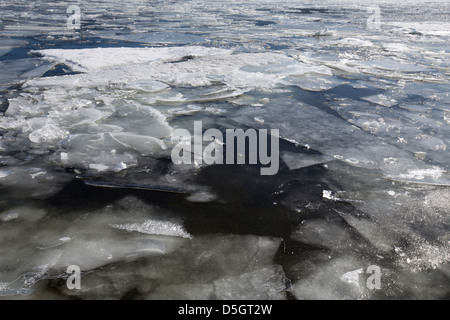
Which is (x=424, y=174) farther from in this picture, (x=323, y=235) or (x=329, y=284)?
(x=329, y=284)

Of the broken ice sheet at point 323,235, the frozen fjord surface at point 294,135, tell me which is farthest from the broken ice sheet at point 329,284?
the broken ice sheet at point 323,235

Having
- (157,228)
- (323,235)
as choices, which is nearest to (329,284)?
(323,235)

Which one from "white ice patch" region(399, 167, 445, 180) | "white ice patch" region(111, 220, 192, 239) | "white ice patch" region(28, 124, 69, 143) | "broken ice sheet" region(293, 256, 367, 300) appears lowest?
"broken ice sheet" region(293, 256, 367, 300)

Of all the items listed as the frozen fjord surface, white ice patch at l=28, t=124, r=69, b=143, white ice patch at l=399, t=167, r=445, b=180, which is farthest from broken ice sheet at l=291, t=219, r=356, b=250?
white ice patch at l=28, t=124, r=69, b=143

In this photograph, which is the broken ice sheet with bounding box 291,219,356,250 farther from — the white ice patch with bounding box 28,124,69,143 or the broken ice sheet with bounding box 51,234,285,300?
the white ice patch with bounding box 28,124,69,143

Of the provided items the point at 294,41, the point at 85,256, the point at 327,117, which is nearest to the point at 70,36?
the point at 294,41

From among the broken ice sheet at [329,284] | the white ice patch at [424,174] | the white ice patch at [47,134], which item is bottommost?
the broken ice sheet at [329,284]

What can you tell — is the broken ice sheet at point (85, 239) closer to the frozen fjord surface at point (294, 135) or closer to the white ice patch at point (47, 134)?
the frozen fjord surface at point (294, 135)

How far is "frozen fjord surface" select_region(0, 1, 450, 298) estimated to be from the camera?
5.32ft

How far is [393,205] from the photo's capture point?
2.07 meters

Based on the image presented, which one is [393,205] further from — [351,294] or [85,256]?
[85,256]

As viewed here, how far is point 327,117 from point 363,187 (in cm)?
146

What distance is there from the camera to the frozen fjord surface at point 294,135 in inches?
63.9
